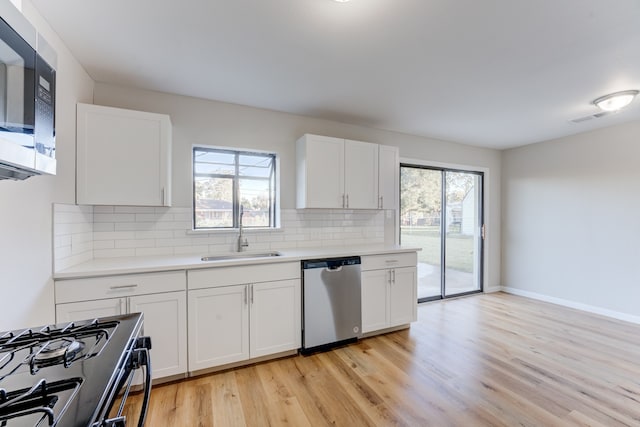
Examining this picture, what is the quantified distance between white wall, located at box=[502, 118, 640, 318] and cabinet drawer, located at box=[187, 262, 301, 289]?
4049mm

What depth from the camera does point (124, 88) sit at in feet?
8.17

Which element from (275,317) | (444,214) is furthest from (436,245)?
(275,317)

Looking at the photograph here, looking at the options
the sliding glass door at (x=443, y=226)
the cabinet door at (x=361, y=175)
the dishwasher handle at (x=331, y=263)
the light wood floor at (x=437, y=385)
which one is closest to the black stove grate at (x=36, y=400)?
the light wood floor at (x=437, y=385)

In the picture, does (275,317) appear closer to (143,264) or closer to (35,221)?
(143,264)

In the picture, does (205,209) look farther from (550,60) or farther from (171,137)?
(550,60)

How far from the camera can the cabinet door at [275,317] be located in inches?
93.5

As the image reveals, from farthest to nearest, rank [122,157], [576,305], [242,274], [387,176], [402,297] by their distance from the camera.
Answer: [576,305] → [387,176] → [402,297] → [242,274] → [122,157]

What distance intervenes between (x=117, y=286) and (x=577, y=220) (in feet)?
17.9

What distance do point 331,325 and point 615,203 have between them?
4.00m

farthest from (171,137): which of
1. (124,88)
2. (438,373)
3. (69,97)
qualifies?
(438,373)

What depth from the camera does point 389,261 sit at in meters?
3.04

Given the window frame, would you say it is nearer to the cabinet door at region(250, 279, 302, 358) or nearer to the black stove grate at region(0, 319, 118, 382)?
the cabinet door at region(250, 279, 302, 358)

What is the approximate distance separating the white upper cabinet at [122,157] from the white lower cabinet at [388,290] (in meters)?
2.10

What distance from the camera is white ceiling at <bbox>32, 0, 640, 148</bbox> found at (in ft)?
5.16
